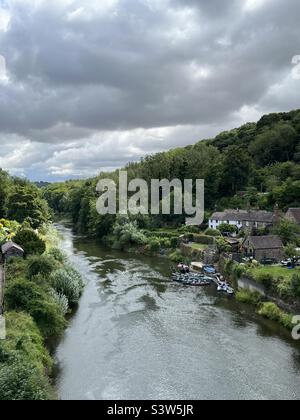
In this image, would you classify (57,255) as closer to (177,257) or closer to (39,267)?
(39,267)

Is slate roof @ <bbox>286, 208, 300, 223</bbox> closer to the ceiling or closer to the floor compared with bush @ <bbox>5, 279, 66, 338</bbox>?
closer to the ceiling

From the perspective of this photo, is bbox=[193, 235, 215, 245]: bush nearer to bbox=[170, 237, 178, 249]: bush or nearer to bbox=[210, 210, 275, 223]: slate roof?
bbox=[170, 237, 178, 249]: bush

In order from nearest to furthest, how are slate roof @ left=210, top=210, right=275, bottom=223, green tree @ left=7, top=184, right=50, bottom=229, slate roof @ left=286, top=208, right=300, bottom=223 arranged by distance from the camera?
A: slate roof @ left=286, top=208, right=300, bottom=223
slate roof @ left=210, top=210, right=275, bottom=223
green tree @ left=7, top=184, right=50, bottom=229

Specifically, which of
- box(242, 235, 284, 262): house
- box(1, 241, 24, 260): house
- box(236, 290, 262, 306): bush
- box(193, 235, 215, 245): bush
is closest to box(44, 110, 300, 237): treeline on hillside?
box(193, 235, 215, 245): bush

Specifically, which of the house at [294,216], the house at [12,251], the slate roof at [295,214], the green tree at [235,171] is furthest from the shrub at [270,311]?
the green tree at [235,171]

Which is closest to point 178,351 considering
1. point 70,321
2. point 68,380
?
point 68,380

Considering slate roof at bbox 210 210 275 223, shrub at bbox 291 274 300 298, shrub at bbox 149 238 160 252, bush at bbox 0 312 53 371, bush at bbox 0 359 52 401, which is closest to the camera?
bush at bbox 0 359 52 401
